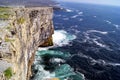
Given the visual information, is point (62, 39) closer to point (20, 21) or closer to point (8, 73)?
point (20, 21)

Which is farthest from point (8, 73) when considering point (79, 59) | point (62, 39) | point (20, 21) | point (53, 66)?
point (62, 39)

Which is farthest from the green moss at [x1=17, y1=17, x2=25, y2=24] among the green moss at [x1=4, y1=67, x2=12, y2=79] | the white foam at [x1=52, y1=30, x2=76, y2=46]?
the white foam at [x1=52, y1=30, x2=76, y2=46]

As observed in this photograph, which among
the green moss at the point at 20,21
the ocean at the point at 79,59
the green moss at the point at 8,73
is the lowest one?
the ocean at the point at 79,59

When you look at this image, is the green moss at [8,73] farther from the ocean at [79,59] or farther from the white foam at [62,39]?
the white foam at [62,39]

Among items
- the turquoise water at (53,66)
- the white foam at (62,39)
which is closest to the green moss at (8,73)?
the turquoise water at (53,66)

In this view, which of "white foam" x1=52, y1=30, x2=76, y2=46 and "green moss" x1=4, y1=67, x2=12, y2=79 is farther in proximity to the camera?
"white foam" x1=52, y1=30, x2=76, y2=46

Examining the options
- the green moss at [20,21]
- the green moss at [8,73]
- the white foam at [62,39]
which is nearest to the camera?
the green moss at [8,73]

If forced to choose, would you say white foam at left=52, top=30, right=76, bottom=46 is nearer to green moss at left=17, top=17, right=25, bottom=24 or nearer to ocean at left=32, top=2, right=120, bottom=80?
ocean at left=32, top=2, right=120, bottom=80

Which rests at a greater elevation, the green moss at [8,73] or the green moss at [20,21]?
the green moss at [20,21]

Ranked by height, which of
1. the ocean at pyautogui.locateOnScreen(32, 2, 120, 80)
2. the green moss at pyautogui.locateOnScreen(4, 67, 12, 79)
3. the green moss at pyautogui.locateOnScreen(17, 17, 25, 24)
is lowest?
the ocean at pyautogui.locateOnScreen(32, 2, 120, 80)

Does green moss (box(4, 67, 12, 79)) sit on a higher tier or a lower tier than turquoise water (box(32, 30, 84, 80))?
higher

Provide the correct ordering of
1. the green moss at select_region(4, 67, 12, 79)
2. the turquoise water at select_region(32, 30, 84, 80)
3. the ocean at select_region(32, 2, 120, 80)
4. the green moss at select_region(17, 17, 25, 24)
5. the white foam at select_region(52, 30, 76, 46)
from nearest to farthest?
the green moss at select_region(4, 67, 12, 79)
the green moss at select_region(17, 17, 25, 24)
the turquoise water at select_region(32, 30, 84, 80)
the ocean at select_region(32, 2, 120, 80)
the white foam at select_region(52, 30, 76, 46)
